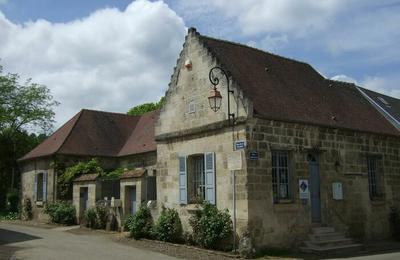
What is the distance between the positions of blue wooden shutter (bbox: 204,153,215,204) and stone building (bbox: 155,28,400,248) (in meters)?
0.03

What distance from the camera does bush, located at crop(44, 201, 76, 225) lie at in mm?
21859

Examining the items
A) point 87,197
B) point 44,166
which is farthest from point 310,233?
point 44,166

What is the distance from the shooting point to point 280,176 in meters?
14.4

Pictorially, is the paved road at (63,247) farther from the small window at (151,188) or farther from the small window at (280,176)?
the small window at (280,176)

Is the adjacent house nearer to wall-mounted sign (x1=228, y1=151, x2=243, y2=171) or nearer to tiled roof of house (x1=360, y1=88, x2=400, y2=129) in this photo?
wall-mounted sign (x1=228, y1=151, x2=243, y2=171)

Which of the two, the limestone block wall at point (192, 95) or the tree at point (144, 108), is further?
the tree at point (144, 108)

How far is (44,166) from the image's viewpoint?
24844 mm

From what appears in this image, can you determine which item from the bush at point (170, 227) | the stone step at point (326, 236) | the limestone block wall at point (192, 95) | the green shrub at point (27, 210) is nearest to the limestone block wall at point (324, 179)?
the stone step at point (326, 236)

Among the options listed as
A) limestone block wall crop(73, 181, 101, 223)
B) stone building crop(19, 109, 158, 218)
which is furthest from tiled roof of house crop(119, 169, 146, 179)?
stone building crop(19, 109, 158, 218)

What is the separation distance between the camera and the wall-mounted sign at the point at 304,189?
14.5 metres

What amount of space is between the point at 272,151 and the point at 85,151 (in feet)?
43.7

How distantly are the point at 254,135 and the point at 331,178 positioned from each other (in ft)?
12.2

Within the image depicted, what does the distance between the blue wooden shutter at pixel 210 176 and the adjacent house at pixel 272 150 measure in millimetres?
31

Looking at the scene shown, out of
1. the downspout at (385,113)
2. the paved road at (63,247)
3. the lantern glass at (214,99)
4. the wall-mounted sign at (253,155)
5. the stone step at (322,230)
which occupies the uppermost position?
the downspout at (385,113)
